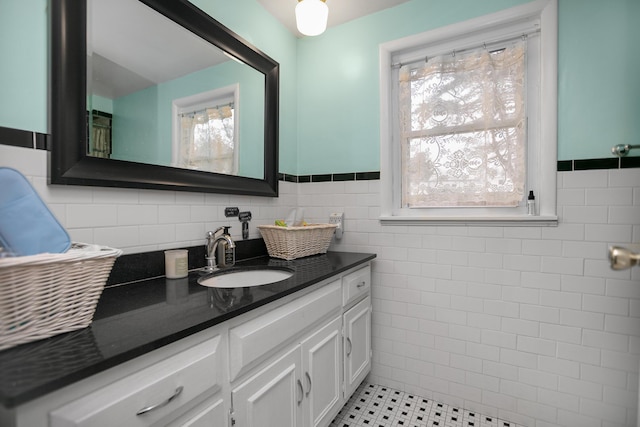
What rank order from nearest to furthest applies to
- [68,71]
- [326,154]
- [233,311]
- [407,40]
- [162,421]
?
[162,421], [233,311], [68,71], [407,40], [326,154]

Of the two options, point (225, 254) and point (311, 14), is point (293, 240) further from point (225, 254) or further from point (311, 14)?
point (311, 14)

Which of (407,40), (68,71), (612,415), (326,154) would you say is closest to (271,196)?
(326,154)

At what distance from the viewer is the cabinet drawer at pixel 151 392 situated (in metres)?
0.59

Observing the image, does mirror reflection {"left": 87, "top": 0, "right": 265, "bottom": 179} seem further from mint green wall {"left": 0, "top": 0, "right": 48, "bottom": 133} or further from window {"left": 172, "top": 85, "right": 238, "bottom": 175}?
mint green wall {"left": 0, "top": 0, "right": 48, "bottom": 133}

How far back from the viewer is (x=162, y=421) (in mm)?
737

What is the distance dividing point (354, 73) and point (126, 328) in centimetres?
192

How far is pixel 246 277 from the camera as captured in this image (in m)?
1.58

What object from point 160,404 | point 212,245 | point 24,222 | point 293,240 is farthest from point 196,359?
point 293,240

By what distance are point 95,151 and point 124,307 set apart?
585mm

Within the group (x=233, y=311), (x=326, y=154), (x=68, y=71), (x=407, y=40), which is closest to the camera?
(x=233, y=311)

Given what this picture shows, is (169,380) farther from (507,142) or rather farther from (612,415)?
(612,415)

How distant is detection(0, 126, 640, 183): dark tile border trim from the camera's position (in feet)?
3.07

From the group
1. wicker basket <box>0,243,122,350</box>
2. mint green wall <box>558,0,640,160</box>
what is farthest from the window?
mint green wall <box>558,0,640,160</box>

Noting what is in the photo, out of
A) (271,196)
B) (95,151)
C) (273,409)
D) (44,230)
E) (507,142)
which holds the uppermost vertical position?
(507,142)
